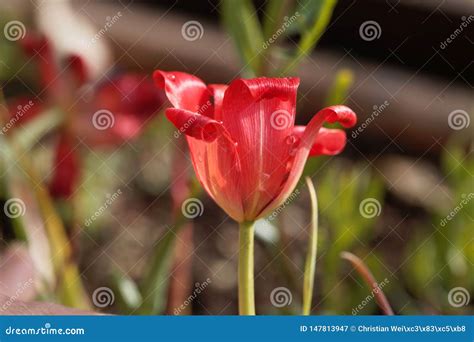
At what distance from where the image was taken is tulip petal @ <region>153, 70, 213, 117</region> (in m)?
0.62

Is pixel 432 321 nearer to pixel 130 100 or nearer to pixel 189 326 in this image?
pixel 189 326

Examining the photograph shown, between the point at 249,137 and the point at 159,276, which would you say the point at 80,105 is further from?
the point at 249,137

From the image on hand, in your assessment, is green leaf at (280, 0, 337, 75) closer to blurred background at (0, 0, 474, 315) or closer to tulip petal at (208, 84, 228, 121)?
blurred background at (0, 0, 474, 315)

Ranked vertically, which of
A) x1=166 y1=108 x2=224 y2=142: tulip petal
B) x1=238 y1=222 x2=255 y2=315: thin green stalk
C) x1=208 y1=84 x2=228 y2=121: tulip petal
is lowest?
x1=238 y1=222 x2=255 y2=315: thin green stalk

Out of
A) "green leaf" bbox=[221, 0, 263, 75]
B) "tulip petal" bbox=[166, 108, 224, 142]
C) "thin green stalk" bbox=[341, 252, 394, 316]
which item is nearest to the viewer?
"tulip petal" bbox=[166, 108, 224, 142]

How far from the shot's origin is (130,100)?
100 cm

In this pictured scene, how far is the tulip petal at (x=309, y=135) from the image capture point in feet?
1.97

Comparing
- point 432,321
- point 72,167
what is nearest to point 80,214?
point 72,167

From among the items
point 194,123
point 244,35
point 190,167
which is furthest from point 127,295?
point 194,123

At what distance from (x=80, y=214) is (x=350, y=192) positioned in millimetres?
343

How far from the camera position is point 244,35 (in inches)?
32.1

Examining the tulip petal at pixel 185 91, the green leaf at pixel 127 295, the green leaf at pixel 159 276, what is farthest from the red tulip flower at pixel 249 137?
the green leaf at pixel 127 295

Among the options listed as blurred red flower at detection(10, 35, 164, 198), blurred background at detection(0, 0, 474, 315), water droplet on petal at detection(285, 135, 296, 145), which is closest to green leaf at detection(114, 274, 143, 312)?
blurred background at detection(0, 0, 474, 315)

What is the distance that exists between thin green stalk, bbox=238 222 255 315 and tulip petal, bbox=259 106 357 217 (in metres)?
0.02
